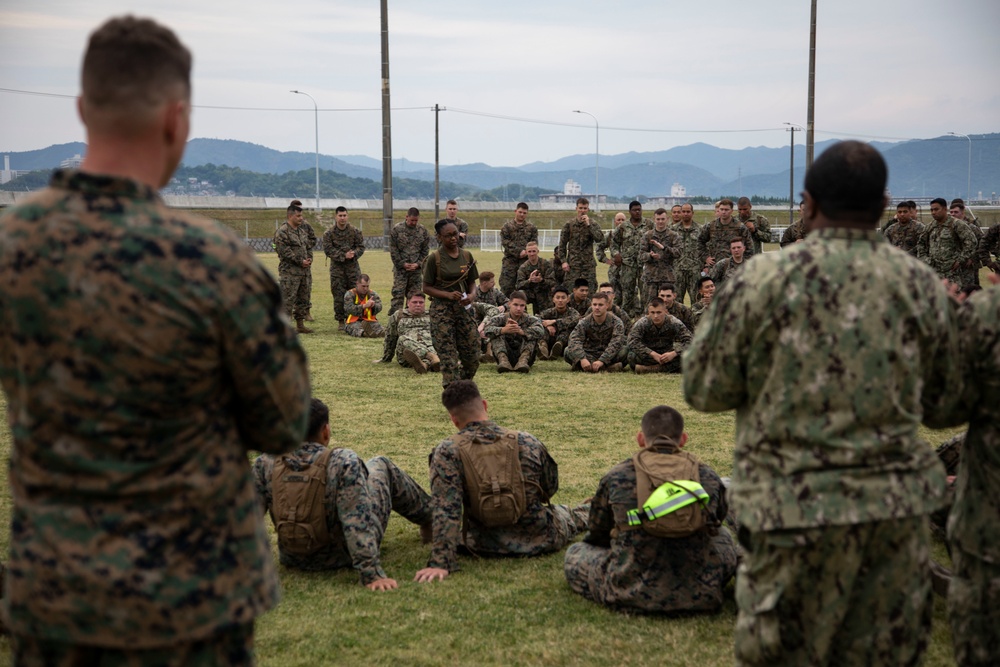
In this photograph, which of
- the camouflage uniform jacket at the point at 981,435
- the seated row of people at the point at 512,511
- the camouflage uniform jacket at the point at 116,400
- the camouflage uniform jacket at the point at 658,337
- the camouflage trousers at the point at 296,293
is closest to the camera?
the camouflage uniform jacket at the point at 116,400

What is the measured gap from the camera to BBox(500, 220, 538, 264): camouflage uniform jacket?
58.8 ft

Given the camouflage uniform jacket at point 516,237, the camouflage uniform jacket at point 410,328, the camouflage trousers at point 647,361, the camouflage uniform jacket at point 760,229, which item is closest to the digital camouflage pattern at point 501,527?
the camouflage trousers at point 647,361

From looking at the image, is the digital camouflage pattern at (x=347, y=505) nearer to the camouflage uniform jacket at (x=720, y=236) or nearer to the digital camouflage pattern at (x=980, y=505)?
the digital camouflage pattern at (x=980, y=505)

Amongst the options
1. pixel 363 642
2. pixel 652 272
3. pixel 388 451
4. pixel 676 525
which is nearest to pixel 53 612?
pixel 363 642

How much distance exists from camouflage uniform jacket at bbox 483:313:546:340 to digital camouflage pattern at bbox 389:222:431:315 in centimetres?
428

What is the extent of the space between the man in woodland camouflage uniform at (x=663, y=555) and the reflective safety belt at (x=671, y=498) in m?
0.19

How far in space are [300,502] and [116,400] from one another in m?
3.40

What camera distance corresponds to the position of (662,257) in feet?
57.9

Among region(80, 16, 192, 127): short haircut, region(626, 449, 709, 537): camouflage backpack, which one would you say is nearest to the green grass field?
region(626, 449, 709, 537): camouflage backpack

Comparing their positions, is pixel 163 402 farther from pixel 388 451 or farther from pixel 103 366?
pixel 388 451

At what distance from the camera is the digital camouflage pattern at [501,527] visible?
563 cm

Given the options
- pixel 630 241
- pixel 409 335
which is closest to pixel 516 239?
pixel 630 241

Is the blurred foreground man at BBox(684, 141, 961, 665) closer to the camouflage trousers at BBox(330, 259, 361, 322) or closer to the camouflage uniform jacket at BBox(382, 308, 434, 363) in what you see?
the camouflage uniform jacket at BBox(382, 308, 434, 363)

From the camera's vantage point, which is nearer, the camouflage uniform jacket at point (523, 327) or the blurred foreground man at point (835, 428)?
the blurred foreground man at point (835, 428)
